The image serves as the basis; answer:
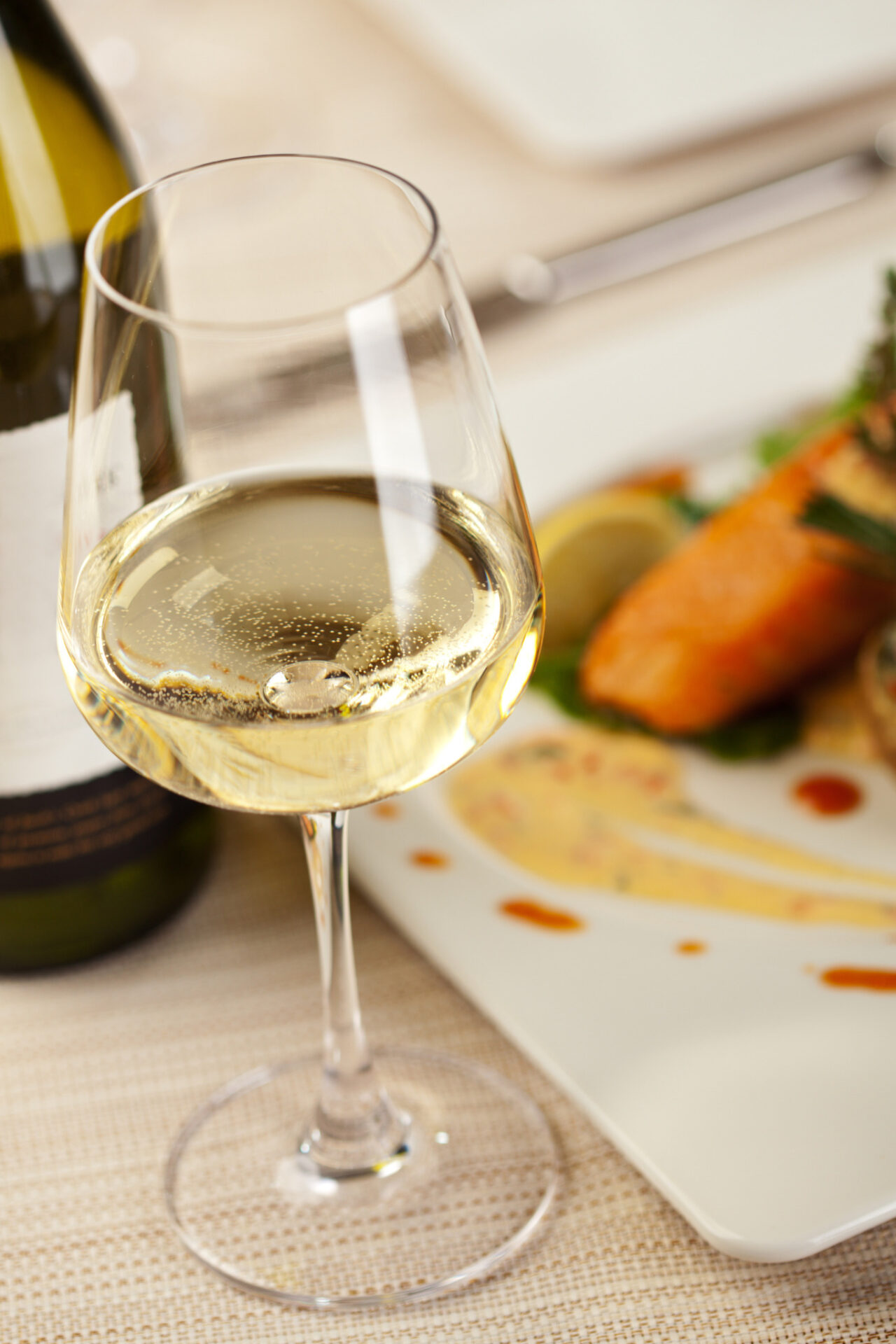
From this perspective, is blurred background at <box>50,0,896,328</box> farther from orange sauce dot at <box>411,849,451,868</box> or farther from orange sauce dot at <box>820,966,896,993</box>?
orange sauce dot at <box>820,966,896,993</box>

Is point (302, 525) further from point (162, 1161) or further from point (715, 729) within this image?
point (715, 729)

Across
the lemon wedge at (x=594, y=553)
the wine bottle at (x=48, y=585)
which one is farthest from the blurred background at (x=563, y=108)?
the wine bottle at (x=48, y=585)

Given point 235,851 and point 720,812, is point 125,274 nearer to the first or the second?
point 235,851

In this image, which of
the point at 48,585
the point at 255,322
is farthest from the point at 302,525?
the point at 48,585

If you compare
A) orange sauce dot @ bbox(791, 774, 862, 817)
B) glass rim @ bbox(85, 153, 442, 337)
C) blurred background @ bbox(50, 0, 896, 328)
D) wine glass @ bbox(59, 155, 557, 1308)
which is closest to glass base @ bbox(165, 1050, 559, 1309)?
wine glass @ bbox(59, 155, 557, 1308)

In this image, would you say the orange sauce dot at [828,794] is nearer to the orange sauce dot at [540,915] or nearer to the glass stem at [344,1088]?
the orange sauce dot at [540,915]

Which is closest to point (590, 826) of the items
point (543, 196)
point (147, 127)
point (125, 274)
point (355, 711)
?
point (355, 711)
